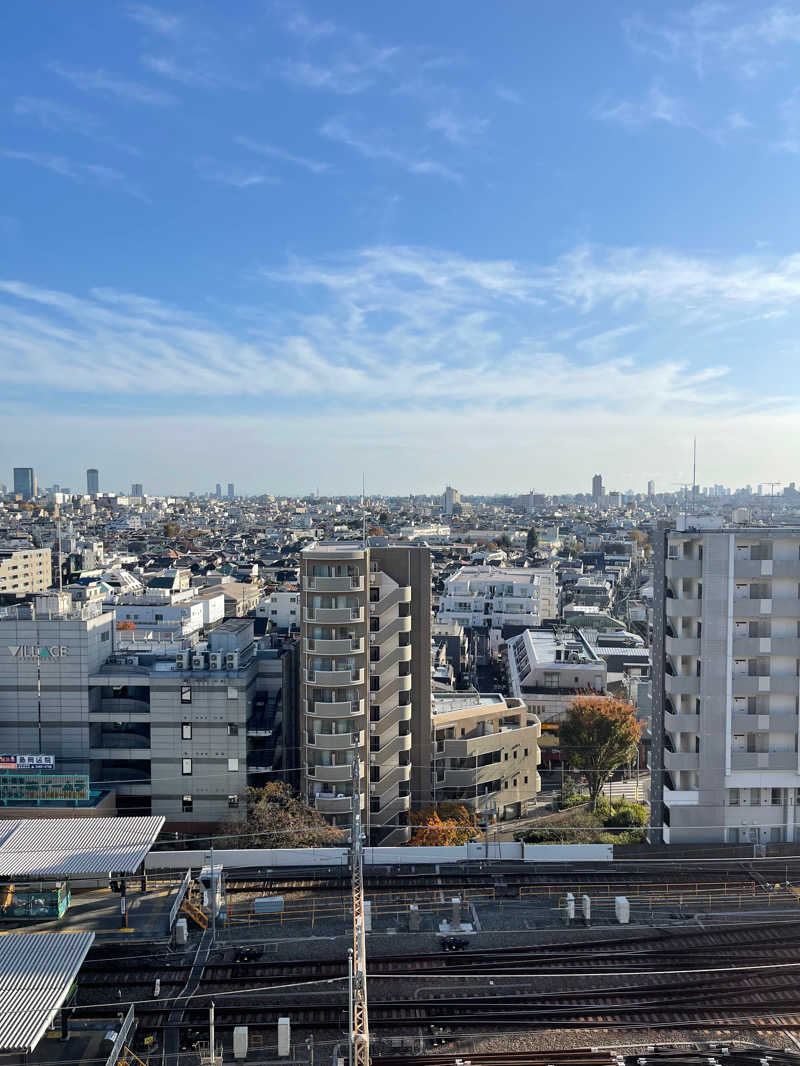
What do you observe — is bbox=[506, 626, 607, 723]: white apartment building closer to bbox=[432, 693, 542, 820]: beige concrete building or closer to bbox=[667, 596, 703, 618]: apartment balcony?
bbox=[432, 693, 542, 820]: beige concrete building

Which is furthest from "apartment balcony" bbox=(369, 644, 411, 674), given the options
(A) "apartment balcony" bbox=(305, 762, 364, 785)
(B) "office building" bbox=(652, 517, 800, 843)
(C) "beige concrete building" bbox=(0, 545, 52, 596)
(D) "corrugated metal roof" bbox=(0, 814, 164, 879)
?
(C) "beige concrete building" bbox=(0, 545, 52, 596)

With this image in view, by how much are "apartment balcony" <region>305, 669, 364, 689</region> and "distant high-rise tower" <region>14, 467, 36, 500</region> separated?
18464cm

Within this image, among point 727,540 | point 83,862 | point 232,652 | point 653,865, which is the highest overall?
point 727,540

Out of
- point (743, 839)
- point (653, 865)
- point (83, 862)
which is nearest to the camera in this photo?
point (83, 862)

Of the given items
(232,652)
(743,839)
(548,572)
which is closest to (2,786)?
(232,652)

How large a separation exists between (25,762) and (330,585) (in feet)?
23.3

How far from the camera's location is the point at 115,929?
12.0 meters

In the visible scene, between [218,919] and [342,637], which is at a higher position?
[342,637]

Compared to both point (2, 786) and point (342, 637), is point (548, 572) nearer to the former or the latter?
point (342, 637)

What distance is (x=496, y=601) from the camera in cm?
4359

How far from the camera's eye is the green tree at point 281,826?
15.6 m

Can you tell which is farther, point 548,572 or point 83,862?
point 548,572

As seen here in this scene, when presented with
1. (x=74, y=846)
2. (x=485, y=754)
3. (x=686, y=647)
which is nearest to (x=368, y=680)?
(x=485, y=754)

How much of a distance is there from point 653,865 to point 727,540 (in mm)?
6109
